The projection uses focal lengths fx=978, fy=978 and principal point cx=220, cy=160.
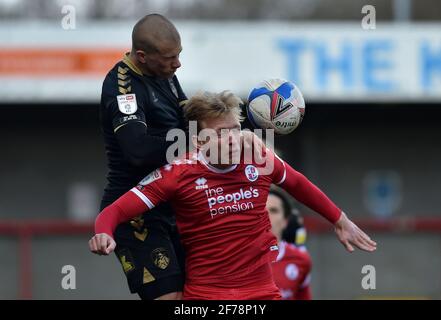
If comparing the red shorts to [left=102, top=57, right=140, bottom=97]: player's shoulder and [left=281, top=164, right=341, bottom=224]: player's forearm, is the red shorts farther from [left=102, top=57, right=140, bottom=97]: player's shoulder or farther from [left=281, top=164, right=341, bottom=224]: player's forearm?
[left=102, top=57, right=140, bottom=97]: player's shoulder

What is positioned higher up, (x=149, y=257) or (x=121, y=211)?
(x=121, y=211)

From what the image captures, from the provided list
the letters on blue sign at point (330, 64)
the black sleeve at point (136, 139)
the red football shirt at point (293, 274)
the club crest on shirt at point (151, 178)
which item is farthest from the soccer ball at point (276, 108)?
the letters on blue sign at point (330, 64)

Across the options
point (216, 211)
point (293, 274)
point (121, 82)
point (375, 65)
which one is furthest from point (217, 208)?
point (375, 65)

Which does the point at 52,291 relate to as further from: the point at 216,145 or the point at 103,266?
→ the point at 216,145

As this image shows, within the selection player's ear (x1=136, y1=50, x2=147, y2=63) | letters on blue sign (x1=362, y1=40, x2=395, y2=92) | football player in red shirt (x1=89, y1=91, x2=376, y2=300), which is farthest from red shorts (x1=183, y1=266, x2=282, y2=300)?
letters on blue sign (x1=362, y1=40, x2=395, y2=92)

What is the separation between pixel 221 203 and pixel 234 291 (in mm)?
487

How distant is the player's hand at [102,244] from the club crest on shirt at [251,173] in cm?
86

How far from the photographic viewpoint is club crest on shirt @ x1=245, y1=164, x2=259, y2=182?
5352 millimetres

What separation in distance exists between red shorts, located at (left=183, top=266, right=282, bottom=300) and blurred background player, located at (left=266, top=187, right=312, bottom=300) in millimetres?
2130

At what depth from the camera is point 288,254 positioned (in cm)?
797

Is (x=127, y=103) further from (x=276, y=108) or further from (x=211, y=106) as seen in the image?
(x=276, y=108)

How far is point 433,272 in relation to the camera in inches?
551

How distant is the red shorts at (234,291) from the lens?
531 centimetres
